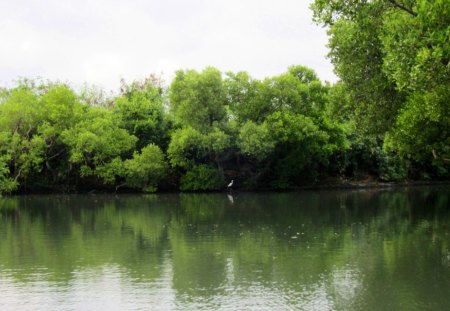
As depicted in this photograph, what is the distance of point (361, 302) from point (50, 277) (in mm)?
9732

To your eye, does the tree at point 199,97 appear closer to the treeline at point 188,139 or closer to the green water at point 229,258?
the treeline at point 188,139

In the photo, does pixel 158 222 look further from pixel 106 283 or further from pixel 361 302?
pixel 361 302

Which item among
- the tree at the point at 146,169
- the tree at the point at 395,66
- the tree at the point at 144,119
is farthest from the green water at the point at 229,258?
the tree at the point at 144,119

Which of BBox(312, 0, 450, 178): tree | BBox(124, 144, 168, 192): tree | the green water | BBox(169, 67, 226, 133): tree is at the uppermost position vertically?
BBox(169, 67, 226, 133): tree

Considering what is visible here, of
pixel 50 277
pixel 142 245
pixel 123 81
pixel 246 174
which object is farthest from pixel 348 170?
pixel 50 277

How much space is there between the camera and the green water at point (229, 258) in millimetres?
14609

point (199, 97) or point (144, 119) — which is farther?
point (144, 119)

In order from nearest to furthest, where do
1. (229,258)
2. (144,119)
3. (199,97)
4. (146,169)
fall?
(229,258), (199,97), (146,169), (144,119)

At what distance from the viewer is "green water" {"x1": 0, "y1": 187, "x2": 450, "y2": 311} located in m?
14.6

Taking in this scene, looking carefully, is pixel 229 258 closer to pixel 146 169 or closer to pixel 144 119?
pixel 146 169

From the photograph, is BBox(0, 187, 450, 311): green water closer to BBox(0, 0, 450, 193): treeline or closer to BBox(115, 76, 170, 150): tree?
BBox(0, 0, 450, 193): treeline

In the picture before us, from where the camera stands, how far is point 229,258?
Answer: 1998cm

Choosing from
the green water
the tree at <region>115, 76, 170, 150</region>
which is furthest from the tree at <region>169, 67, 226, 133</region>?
the green water

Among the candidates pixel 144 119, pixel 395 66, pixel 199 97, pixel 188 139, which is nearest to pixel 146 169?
pixel 188 139
